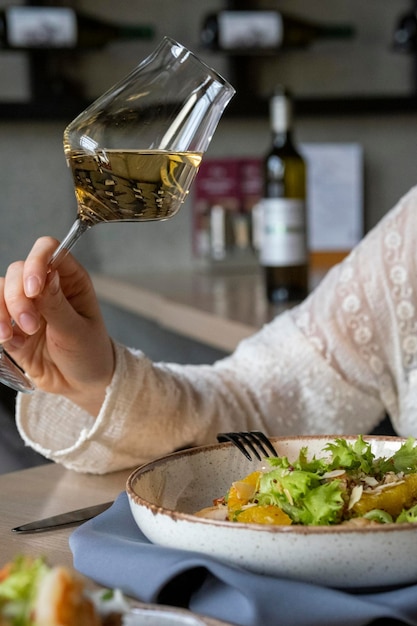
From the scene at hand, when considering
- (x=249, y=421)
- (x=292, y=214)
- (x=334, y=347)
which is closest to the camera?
(x=249, y=421)

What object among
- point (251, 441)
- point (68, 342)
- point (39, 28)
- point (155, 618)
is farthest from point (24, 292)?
point (39, 28)

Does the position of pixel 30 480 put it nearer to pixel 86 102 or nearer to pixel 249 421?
pixel 249 421

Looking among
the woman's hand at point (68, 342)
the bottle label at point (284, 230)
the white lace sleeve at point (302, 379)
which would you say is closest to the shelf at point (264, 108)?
the bottle label at point (284, 230)

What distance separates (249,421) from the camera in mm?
1125

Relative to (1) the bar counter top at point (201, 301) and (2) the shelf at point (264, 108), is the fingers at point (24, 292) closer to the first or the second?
(1) the bar counter top at point (201, 301)

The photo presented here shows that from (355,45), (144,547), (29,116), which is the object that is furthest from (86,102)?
(144,547)

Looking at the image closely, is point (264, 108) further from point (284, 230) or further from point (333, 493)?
point (333, 493)

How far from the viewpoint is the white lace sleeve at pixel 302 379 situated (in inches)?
39.4

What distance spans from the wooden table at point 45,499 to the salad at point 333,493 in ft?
0.41

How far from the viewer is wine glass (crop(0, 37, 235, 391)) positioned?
2.56ft

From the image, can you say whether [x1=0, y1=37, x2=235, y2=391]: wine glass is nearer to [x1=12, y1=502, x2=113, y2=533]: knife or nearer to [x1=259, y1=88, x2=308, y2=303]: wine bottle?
[x1=12, y1=502, x2=113, y2=533]: knife

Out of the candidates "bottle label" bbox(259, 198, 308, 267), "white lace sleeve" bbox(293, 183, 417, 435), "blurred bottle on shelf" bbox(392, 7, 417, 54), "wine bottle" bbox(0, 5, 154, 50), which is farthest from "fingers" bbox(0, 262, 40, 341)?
"blurred bottle on shelf" bbox(392, 7, 417, 54)

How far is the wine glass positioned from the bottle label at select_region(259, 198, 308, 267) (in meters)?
1.22

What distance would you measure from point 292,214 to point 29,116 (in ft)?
3.64
